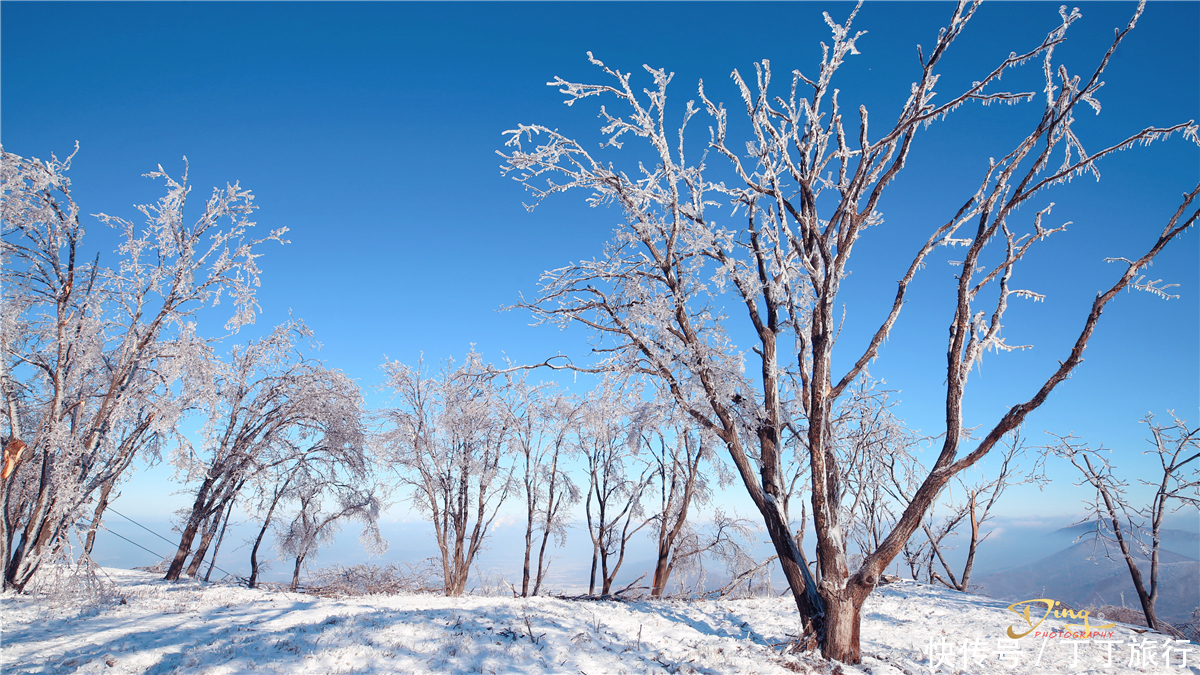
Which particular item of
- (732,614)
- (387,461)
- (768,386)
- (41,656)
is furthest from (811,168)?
(387,461)

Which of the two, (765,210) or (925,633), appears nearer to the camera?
(765,210)

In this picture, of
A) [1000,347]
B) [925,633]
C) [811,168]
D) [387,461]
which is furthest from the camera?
[387,461]

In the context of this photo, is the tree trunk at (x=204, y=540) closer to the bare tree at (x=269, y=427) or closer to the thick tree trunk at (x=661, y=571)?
the bare tree at (x=269, y=427)

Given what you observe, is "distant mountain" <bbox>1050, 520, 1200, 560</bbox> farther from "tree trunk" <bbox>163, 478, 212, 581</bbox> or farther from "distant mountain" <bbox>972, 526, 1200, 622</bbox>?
"tree trunk" <bbox>163, 478, 212, 581</bbox>

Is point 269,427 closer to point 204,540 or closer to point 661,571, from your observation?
point 204,540

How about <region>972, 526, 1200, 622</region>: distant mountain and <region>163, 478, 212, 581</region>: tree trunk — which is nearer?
<region>972, 526, 1200, 622</region>: distant mountain

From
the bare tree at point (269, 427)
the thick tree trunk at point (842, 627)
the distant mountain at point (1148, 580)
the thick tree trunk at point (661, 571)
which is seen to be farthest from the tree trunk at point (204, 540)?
the distant mountain at point (1148, 580)

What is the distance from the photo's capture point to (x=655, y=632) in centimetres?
765

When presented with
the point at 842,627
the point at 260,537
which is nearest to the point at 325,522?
the point at 260,537

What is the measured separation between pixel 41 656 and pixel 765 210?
11007mm

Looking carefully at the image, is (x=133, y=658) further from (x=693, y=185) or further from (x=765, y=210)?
(x=765, y=210)

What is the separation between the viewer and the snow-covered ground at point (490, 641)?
18.7 ft

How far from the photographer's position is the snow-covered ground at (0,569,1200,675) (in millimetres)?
5715

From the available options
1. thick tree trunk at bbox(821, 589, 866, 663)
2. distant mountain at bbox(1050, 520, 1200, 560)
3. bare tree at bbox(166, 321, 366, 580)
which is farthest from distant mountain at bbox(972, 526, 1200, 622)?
→ bare tree at bbox(166, 321, 366, 580)
